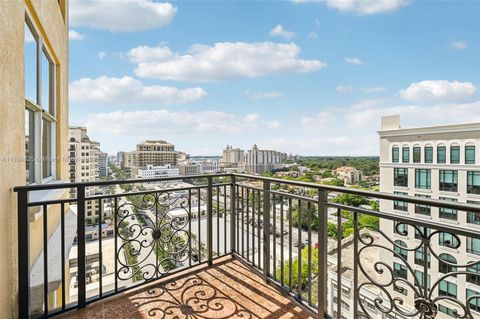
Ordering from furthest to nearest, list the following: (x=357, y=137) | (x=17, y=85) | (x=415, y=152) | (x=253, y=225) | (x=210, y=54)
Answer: (x=357, y=137)
(x=415, y=152)
(x=210, y=54)
(x=253, y=225)
(x=17, y=85)

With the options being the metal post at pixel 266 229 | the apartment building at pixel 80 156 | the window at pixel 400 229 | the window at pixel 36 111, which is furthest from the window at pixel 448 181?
the window at pixel 36 111

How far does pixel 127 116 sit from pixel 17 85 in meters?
15.7

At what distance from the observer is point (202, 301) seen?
2.03 m

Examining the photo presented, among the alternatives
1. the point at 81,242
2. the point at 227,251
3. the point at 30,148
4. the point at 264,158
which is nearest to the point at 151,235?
the point at 81,242

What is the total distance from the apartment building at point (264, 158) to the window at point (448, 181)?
13.6m

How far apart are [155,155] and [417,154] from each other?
1402 centimetres

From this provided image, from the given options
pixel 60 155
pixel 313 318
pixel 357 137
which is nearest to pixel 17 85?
pixel 60 155

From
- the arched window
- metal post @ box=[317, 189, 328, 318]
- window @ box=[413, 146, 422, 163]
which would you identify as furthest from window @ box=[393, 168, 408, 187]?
metal post @ box=[317, 189, 328, 318]

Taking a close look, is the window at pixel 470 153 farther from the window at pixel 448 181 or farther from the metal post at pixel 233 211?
the metal post at pixel 233 211

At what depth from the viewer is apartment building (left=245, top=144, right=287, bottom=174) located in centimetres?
2378

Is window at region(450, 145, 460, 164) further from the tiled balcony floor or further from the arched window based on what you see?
the tiled balcony floor

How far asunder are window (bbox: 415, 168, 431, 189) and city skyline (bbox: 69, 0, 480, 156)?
2483mm

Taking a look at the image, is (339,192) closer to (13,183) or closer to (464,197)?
(13,183)

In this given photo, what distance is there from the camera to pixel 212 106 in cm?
1978
